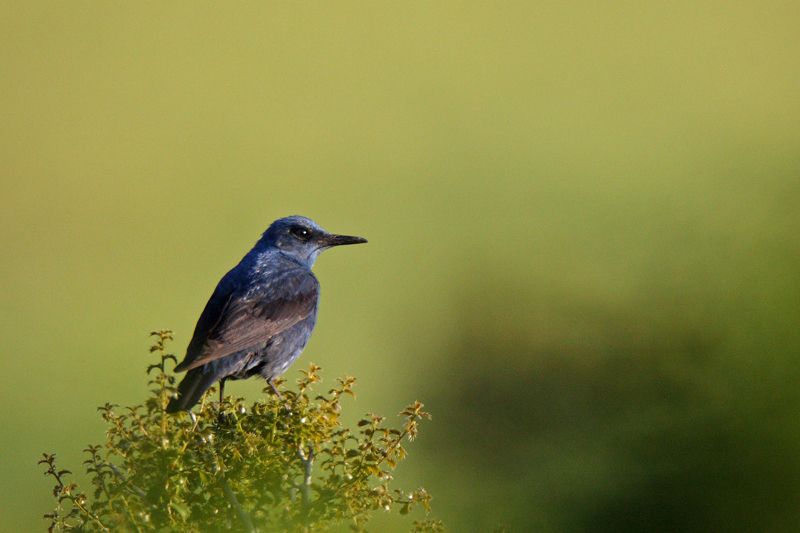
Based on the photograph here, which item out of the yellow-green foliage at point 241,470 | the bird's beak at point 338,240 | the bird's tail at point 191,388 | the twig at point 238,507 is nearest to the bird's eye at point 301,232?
the bird's beak at point 338,240

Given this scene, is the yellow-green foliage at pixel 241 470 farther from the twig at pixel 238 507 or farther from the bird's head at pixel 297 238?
the bird's head at pixel 297 238

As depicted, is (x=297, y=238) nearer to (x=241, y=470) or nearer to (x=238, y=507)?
(x=241, y=470)

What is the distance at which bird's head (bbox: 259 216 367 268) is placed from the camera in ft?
26.3

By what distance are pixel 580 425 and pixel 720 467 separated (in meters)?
2.95

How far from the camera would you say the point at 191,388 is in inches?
222

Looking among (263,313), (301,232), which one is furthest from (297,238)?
(263,313)

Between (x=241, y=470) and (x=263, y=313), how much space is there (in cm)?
246

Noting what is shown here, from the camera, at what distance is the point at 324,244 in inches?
323

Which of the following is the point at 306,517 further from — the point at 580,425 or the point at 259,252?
the point at 580,425

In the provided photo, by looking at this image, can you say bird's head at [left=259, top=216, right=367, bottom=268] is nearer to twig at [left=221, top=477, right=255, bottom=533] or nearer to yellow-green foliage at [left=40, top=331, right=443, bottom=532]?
yellow-green foliage at [left=40, top=331, right=443, bottom=532]

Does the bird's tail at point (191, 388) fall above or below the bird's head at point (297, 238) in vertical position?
below

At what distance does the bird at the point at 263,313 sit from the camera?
20.4ft

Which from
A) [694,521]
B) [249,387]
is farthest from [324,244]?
[249,387]

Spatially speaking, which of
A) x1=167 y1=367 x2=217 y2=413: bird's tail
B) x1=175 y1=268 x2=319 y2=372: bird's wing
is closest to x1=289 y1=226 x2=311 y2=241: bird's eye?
x1=175 y1=268 x2=319 y2=372: bird's wing
